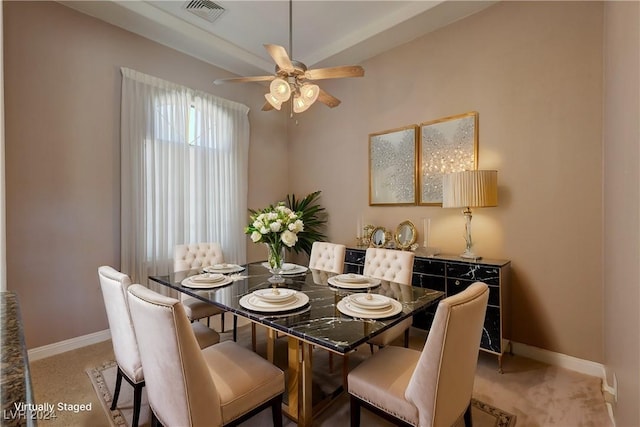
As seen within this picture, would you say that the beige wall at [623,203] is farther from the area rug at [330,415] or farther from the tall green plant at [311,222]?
the tall green plant at [311,222]

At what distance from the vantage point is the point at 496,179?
2613 mm

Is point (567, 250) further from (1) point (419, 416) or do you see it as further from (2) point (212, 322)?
(2) point (212, 322)

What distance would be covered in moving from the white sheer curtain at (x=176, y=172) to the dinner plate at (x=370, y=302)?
2.58 meters

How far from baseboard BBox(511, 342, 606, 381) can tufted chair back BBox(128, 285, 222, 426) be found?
2.69 metres

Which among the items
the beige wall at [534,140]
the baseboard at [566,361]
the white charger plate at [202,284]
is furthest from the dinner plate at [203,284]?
the baseboard at [566,361]

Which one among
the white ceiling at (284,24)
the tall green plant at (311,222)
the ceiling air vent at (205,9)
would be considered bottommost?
the tall green plant at (311,222)

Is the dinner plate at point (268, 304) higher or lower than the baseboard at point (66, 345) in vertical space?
higher

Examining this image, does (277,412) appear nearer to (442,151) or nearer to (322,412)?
(322,412)

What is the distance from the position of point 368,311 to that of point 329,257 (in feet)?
4.32

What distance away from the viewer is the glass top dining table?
1.34m

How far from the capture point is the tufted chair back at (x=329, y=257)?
109 inches

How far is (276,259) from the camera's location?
7.47 ft

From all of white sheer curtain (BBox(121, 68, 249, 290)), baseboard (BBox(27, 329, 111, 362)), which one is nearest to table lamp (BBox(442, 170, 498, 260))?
white sheer curtain (BBox(121, 68, 249, 290))

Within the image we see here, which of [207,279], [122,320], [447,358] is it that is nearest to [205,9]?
[207,279]
